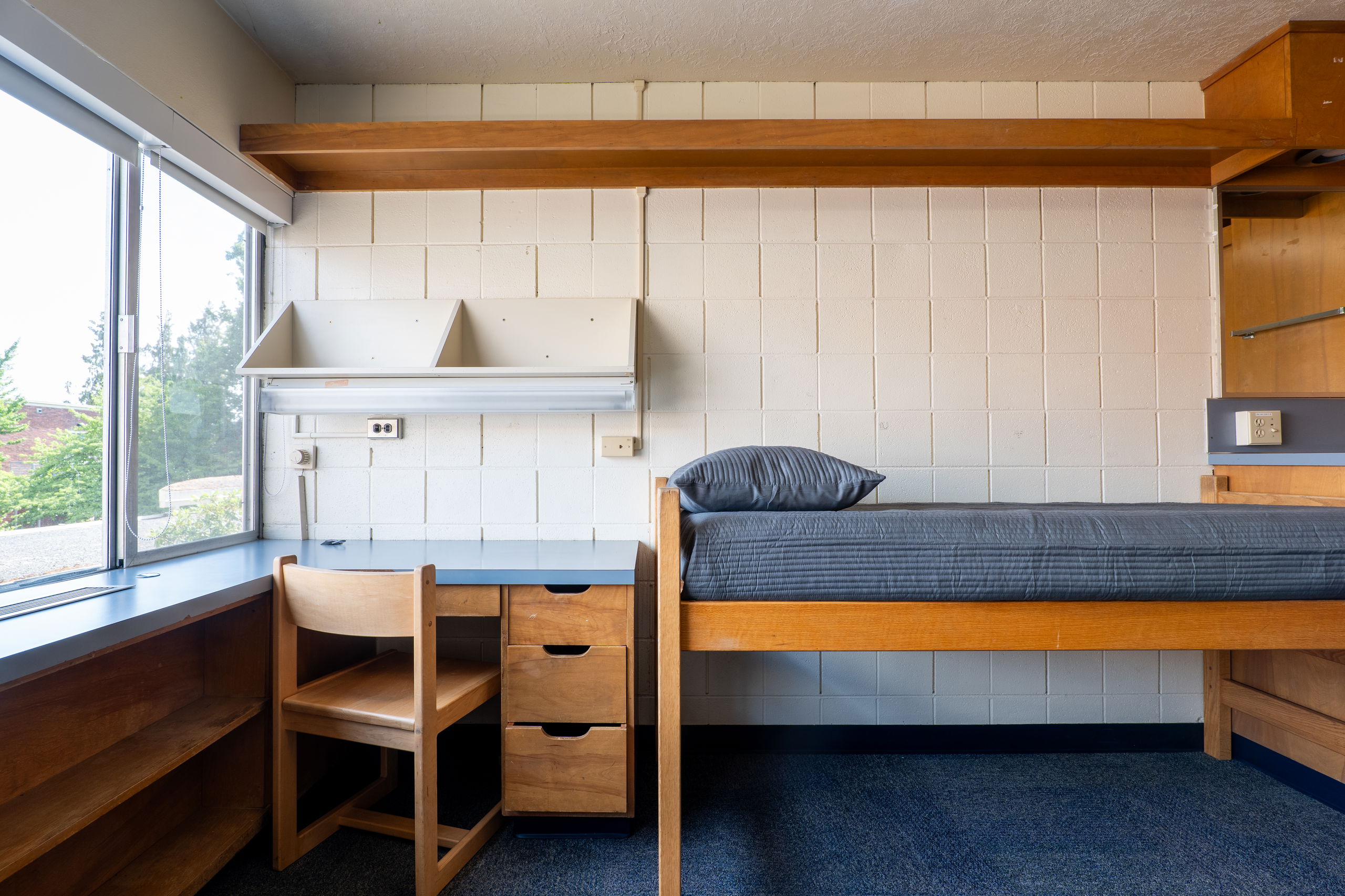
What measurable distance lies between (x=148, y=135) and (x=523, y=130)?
1025mm

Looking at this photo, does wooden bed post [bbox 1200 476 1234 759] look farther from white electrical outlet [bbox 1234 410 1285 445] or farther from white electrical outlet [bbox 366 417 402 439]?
white electrical outlet [bbox 366 417 402 439]

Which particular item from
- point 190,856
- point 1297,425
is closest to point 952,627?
point 1297,425

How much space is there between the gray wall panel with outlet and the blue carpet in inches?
43.6

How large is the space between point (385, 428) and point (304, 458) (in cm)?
32

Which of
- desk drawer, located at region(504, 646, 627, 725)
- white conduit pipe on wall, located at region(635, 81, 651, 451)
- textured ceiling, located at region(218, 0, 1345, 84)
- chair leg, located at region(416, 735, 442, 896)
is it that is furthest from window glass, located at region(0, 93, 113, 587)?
white conduit pipe on wall, located at region(635, 81, 651, 451)

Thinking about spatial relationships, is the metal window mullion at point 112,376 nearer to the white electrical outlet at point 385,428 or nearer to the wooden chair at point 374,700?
the wooden chair at point 374,700

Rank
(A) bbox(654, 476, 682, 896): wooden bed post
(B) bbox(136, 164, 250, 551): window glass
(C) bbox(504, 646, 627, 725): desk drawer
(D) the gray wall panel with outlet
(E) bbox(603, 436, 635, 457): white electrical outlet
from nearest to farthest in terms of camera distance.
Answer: (A) bbox(654, 476, 682, 896): wooden bed post → (C) bbox(504, 646, 627, 725): desk drawer → (B) bbox(136, 164, 250, 551): window glass → (D) the gray wall panel with outlet → (E) bbox(603, 436, 635, 457): white electrical outlet

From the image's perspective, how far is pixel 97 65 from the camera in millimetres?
1495

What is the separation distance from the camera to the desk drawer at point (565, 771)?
1604mm

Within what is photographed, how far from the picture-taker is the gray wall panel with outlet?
2111 mm

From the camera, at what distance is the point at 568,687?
63.0 inches

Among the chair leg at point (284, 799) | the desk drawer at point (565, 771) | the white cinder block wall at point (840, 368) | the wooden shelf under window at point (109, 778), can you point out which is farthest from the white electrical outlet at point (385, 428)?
the desk drawer at point (565, 771)

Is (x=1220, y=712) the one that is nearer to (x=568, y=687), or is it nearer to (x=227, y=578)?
(x=568, y=687)

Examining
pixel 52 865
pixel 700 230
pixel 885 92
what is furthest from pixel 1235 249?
pixel 52 865
